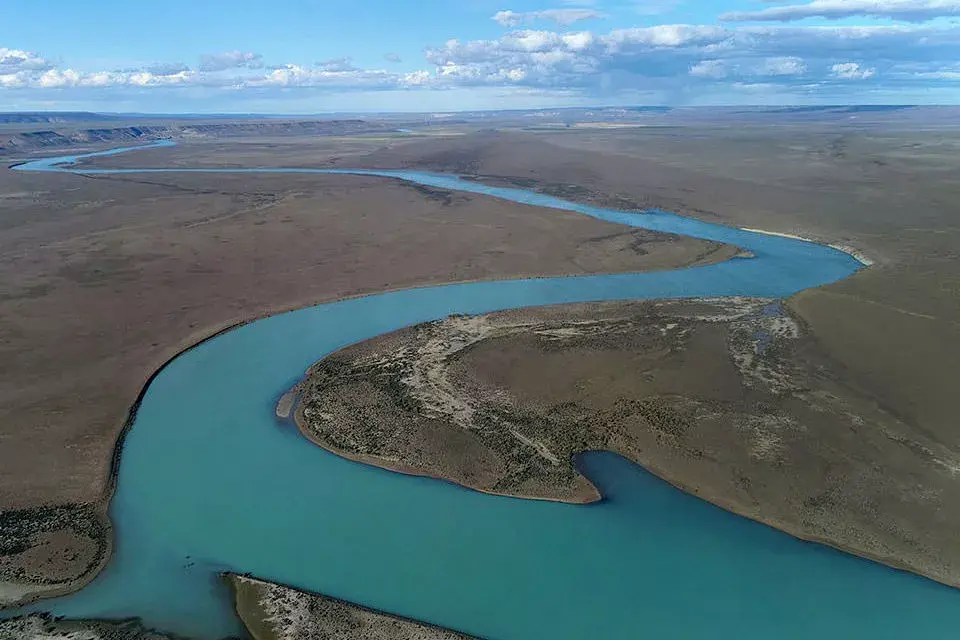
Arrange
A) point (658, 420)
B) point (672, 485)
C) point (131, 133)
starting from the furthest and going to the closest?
point (131, 133) → point (658, 420) → point (672, 485)

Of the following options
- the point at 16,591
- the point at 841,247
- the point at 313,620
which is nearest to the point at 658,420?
the point at 313,620

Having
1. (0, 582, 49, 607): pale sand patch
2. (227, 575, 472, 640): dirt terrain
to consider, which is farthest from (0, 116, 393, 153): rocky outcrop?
(227, 575, 472, 640): dirt terrain

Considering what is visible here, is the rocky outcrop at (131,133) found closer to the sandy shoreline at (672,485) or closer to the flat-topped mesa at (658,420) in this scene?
the flat-topped mesa at (658,420)

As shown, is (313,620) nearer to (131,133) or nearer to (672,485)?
(672,485)

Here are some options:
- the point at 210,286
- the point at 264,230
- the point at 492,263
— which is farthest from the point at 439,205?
the point at 210,286

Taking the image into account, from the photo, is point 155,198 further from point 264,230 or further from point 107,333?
point 107,333
